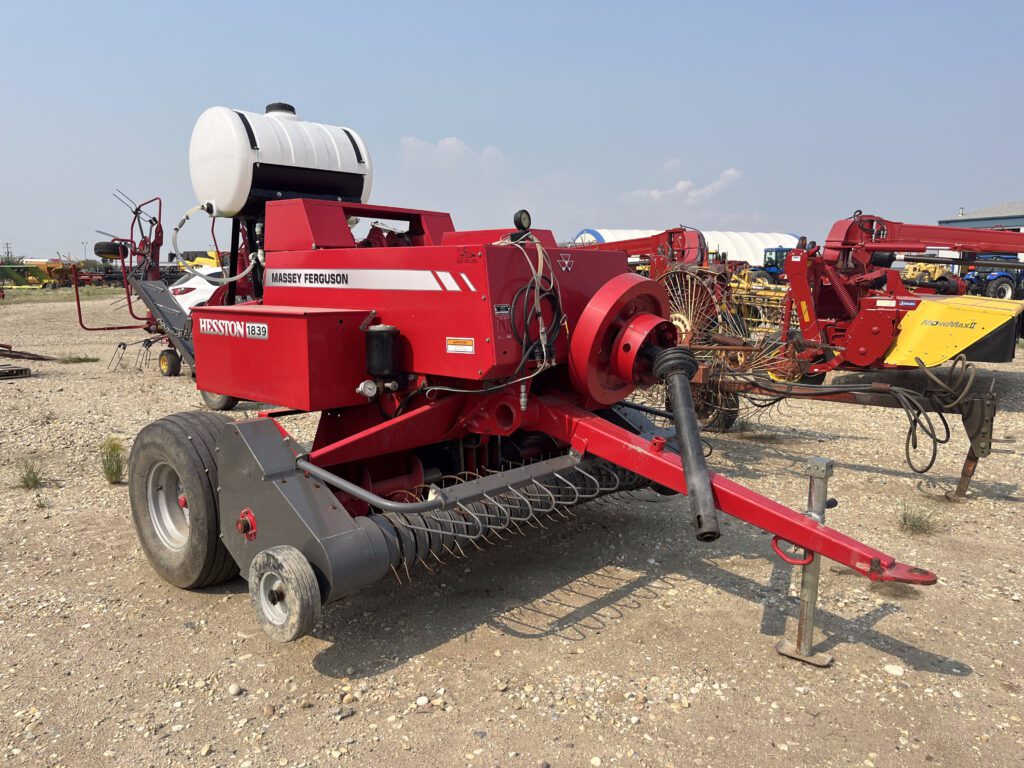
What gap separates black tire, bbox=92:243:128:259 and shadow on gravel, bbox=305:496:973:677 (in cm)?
680

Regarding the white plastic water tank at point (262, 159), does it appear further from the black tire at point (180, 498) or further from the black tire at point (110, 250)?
the black tire at point (110, 250)

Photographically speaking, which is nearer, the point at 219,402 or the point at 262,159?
the point at 262,159

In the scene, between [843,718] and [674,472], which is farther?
[674,472]

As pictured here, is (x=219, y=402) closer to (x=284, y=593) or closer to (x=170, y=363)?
(x=170, y=363)

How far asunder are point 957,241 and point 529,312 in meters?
6.74

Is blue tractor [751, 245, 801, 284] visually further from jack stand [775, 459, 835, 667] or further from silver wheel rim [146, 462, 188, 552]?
silver wheel rim [146, 462, 188, 552]

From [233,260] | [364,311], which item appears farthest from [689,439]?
[233,260]

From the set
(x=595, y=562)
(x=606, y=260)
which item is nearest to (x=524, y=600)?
(x=595, y=562)

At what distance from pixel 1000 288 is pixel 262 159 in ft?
68.6

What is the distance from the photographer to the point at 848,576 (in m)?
3.93

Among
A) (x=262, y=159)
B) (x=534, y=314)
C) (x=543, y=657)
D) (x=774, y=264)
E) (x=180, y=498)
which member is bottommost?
(x=543, y=657)

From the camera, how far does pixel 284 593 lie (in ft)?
9.71

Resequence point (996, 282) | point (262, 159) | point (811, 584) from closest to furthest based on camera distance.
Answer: point (811, 584), point (262, 159), point (996, 282)

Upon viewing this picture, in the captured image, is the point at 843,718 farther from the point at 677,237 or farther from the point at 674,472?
the point at 677,237
